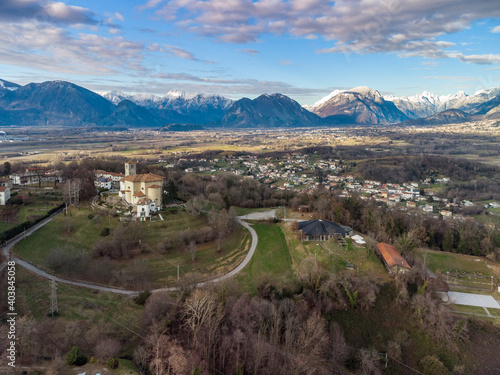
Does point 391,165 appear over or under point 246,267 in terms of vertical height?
over

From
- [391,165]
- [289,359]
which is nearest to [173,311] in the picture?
[289,359]

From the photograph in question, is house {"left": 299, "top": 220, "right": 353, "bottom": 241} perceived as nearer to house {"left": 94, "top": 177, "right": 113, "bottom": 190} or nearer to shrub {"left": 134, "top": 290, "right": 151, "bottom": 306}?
shrub {"left": 134, "top": 290, "right": 151, "bottom": 306}

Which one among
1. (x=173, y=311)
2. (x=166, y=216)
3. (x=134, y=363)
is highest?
(x=166, y=216)

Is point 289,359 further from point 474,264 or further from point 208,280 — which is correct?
point 474,264

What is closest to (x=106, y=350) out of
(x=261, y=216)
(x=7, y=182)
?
(x=261, y=216)

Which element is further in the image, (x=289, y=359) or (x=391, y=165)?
(x=391, y=165)

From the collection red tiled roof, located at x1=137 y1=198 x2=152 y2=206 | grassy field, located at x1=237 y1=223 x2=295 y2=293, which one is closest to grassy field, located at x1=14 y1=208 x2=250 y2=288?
grassy field, located at x1=237 y1=223 x2=295 y2=293

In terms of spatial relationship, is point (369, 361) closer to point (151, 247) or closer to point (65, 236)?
point (151, 247)

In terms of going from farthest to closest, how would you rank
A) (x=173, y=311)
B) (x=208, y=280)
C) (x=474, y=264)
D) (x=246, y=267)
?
(x=474, y=264) → (x=246, y=267) → (x=208, y=280) → (x=173, y=311)
